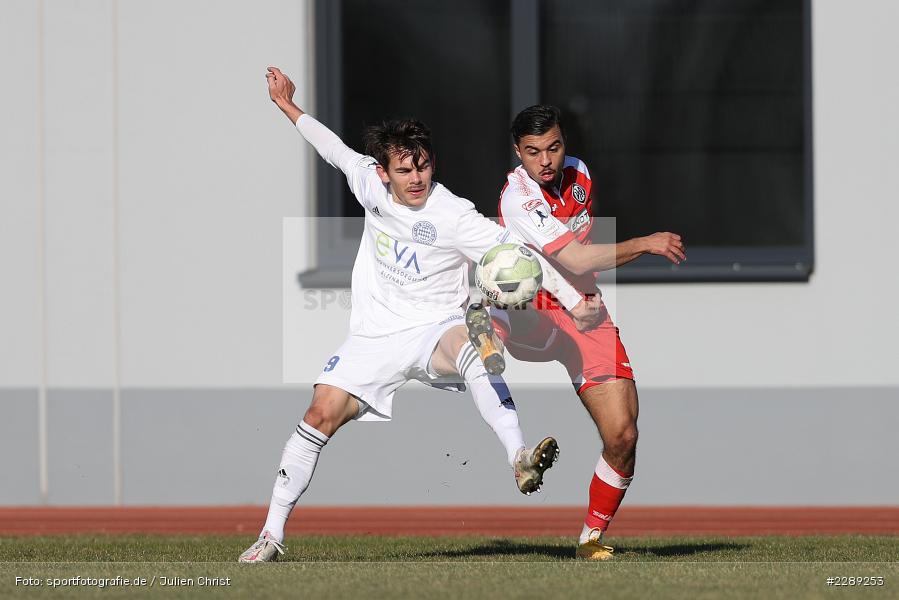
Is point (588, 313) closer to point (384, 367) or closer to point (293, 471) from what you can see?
point (384, 367)

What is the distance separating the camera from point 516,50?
996 centimetres

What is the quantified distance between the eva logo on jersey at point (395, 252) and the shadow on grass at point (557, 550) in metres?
1.52

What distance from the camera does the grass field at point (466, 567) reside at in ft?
17.7

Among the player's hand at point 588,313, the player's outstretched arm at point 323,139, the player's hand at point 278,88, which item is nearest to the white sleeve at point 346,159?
the player's outstretched arm at point 323,139

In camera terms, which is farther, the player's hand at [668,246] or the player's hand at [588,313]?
the player's hand at [588,313]

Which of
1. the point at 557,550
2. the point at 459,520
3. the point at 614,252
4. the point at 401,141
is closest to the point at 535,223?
the point at 614,252

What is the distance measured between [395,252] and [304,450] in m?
0.98

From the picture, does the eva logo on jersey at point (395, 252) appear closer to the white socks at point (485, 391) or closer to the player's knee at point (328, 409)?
the white socks at point (485, 391)

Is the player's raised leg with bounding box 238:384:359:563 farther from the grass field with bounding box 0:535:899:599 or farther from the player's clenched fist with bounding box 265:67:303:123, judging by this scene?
the player's clenched fist with bounding box 265:67:303:123

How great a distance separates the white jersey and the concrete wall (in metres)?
2.75

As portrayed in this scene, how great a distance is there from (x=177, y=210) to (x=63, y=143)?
2.79ft

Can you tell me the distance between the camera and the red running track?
9078 millimetres

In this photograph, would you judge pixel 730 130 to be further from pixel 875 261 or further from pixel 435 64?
pixel 435 64

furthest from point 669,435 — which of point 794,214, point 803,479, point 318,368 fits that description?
point 318,368
